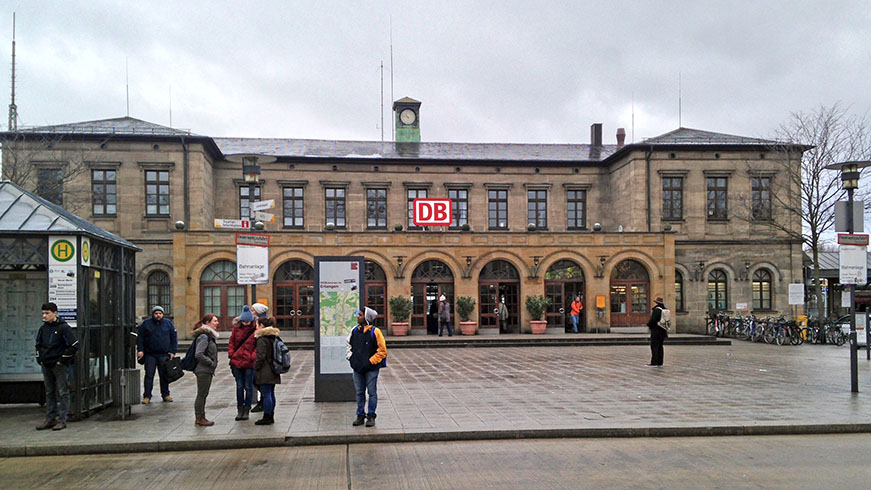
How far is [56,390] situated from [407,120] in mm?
36009

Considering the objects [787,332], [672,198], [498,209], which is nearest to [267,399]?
[787,332]

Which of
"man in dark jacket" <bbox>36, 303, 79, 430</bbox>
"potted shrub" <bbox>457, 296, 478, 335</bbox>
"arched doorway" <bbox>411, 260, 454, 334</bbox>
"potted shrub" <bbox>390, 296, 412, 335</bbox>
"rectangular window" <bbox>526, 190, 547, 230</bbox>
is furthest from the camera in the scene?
"rectangular window" <bbox>526, 190, 547, 230</bbox>

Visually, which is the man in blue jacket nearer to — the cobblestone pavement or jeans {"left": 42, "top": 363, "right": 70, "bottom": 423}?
the cobblestone pavement

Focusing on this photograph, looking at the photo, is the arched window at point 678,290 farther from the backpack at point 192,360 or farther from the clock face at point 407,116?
the backpack at point 192,360

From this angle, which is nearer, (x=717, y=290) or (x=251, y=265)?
(x=251, y=265)

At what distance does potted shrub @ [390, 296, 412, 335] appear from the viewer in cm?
3103

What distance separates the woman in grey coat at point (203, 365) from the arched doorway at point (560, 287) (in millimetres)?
23428

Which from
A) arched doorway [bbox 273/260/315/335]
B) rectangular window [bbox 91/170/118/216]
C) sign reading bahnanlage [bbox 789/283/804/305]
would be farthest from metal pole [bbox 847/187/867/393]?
rectangular window [bbox 91/170/118/216]

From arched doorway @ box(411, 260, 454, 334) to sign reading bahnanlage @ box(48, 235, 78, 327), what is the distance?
21695 millimetres

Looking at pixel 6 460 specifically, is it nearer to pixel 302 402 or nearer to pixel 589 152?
pixel 302 402

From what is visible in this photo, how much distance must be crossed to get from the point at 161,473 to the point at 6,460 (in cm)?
246

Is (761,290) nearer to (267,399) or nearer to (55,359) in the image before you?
(267,399)

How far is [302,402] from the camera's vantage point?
41.6 ft

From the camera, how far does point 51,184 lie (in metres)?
31.2
